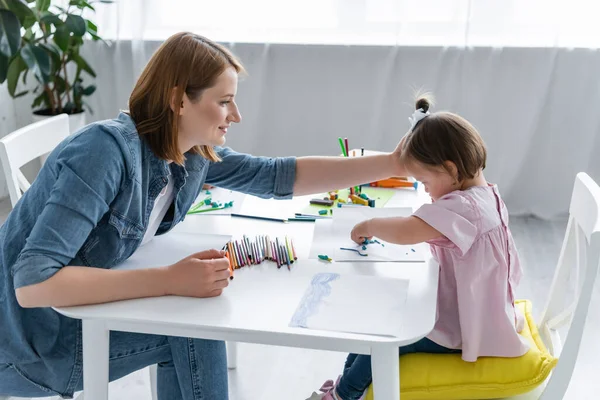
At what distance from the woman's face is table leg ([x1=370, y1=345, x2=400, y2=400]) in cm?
55

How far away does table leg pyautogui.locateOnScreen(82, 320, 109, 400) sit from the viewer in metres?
1.21

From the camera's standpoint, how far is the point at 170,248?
1467 millimetres

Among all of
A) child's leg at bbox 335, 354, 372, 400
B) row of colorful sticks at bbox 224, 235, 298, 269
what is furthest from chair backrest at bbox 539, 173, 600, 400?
row of colorful sticks at bbox 224, 235, 298, 269

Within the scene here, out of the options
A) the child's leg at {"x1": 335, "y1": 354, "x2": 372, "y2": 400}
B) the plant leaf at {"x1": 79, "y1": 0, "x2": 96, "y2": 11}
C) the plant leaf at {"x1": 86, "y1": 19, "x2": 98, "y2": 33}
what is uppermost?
the plant leaf at {"x1": 79, "y1": 0, "x2": 96, "y2": 11}

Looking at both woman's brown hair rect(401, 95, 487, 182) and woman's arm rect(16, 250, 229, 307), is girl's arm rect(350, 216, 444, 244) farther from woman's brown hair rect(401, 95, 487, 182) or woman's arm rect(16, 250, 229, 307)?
woman's arm rect(16, 250, 229, 307)

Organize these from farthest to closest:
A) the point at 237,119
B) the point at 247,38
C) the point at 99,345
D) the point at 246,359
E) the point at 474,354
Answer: the point at 247,38 → the point at 246,359 → the point at 237,119 → the point at 474,354 → the point at 99,345

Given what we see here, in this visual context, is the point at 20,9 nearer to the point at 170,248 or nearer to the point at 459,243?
the point at 170,248

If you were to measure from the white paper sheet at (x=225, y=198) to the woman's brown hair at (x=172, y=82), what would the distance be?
0.30 metres

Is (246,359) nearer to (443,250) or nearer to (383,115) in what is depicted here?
(443,250)

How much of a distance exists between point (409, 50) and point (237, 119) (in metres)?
2.16

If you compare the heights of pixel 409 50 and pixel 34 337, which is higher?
pixel 409 50

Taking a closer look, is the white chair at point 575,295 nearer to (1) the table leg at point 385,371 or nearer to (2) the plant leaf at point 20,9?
(1) the table leg at point 385,371

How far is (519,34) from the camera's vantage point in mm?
3389

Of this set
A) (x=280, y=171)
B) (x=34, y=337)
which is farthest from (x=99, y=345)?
(x=280, y=171)
